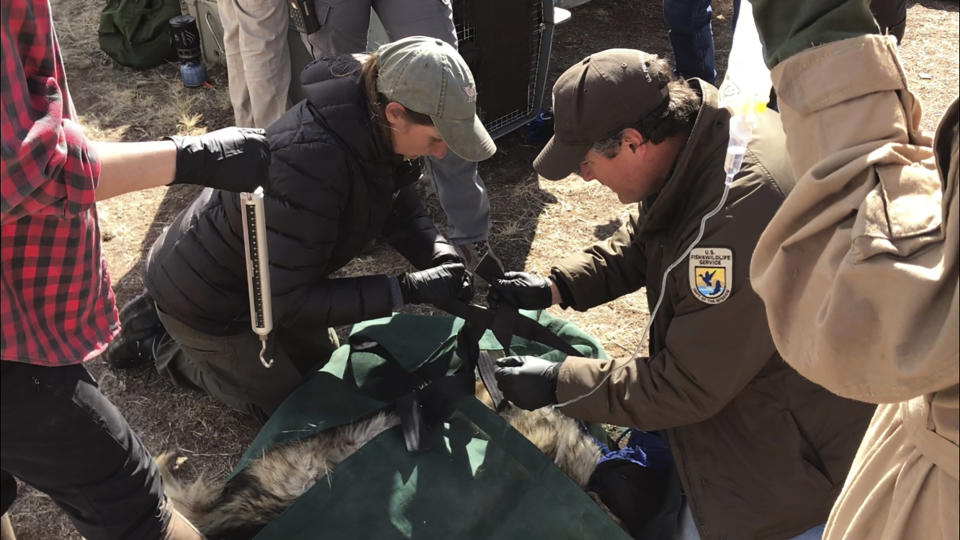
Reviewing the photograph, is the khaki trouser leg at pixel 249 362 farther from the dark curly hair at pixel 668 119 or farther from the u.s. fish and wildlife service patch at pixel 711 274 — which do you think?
the u.s. fish and wildlife service patch at pixel 711 274

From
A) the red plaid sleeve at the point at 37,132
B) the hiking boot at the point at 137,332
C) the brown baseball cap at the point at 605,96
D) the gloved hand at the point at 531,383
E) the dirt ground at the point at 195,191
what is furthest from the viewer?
the hiking boot at the point at 137,332

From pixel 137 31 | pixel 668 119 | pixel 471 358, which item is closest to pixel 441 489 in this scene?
pixel 471 358

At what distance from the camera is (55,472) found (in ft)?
5.88

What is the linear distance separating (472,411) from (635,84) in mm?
1085

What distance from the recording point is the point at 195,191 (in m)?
4.54

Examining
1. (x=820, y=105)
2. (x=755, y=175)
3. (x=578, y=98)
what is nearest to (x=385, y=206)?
(x=578, y=98)

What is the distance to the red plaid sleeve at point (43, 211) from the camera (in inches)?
56.0

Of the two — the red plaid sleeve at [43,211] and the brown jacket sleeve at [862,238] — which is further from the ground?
the brown jacket sleeve at [862,238]

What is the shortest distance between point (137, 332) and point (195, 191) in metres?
1.52

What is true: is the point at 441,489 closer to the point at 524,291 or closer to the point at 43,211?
the point at 524,291

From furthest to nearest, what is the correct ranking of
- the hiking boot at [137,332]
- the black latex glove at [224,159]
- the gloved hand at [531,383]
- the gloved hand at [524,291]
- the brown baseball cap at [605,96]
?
1. the hiking boot at [137,332]
2. the gloved hand at [524,291]
3. the gloved hand at [531,383]
4. the brown baseball cap at [605,96]
5. the black latex glove at [224,159]

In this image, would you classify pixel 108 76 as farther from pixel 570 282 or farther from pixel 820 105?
pixel 820 105

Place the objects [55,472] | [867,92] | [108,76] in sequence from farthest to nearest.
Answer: [108,76] → [55,472] → [867,92]

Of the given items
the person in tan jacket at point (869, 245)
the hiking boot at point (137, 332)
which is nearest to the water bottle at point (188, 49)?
the hiking boot at point (137, 332)
